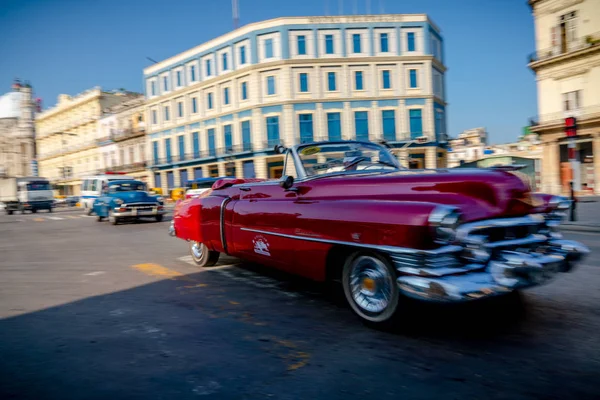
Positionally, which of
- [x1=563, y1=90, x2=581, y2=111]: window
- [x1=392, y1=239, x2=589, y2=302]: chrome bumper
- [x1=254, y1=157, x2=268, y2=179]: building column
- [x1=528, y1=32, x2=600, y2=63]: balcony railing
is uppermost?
[x1=528, y1=32, x2=600, y2=63]: balcony railing

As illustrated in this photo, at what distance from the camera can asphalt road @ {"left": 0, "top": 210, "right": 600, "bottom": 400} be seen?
8.32 feet

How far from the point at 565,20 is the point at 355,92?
15.5 meters

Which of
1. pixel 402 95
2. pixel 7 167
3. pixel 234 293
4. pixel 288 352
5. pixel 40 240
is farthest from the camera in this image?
pixel 7 167

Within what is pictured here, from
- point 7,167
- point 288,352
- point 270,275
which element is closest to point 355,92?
point 270,275

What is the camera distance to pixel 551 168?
28438 mm

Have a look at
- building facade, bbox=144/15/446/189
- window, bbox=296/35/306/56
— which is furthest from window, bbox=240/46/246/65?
window, bbox=296/35/306/56

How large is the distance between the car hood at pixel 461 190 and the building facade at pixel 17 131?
91.9m

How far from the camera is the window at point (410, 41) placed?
36.7m

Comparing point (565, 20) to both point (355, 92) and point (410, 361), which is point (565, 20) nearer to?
point (355, 92)

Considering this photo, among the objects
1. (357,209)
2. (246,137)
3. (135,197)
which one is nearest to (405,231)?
(357,209)

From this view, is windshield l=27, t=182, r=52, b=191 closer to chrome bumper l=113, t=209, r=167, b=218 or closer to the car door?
chrome bumper l=113, t=209, r=167, b=218

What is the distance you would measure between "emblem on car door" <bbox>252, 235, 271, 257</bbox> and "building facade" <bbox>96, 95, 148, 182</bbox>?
161ft

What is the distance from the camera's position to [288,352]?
308 cm

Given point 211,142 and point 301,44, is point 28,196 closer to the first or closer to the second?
point 211,142
